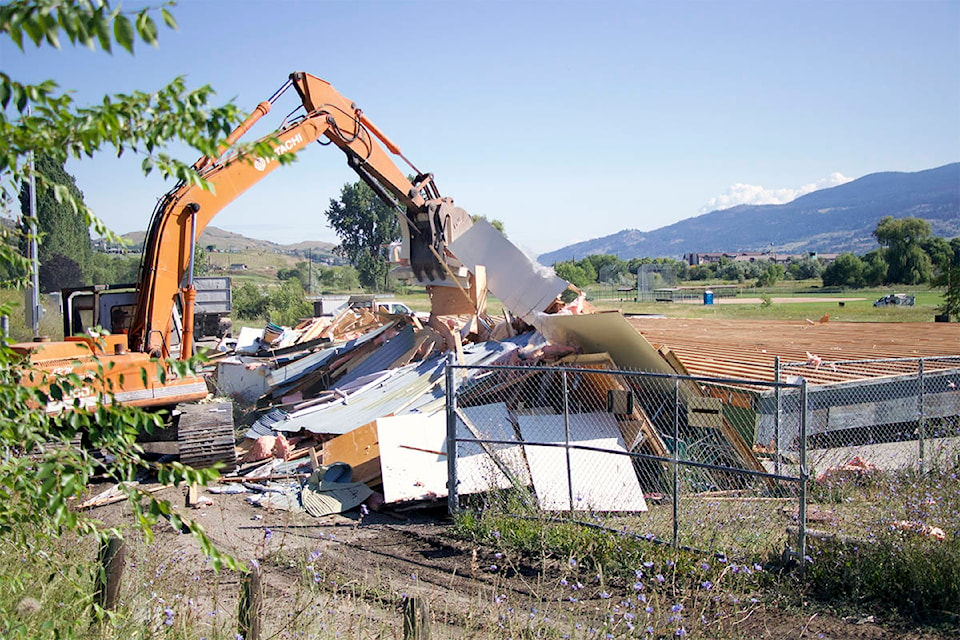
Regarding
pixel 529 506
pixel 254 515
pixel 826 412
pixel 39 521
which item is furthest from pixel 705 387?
pixel 39 521

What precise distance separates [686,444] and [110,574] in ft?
22.3

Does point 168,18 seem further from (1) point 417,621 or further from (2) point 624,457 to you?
(2) point 624,457

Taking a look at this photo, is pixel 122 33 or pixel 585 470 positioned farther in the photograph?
pixel 585 470

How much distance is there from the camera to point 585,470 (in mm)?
8648

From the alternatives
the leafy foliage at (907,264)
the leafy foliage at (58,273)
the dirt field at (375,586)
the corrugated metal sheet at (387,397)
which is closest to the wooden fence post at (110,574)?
the dirt field at (375,586)

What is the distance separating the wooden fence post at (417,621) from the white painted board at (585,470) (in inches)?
160

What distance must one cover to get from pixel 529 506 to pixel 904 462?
4955 millimetres

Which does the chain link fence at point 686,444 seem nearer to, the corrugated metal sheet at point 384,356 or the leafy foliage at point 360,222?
the corrugated metal sheet at point 384,356

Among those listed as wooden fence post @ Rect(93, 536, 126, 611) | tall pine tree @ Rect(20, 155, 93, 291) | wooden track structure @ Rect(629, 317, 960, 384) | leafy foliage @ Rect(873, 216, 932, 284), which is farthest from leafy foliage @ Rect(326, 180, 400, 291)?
wooden fence post @ Rect(93, 536, 126, 611)

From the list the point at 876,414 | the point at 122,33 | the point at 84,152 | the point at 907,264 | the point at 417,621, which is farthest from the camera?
the point at 907,264

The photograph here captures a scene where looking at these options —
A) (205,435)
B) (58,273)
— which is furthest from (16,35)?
(58,273)

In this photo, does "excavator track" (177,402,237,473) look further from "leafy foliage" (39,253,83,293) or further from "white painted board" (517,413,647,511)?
"leafy foliage" (39,253,83,293)

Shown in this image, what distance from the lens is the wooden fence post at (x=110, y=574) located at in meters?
4.02

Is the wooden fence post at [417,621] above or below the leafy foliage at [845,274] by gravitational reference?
below
